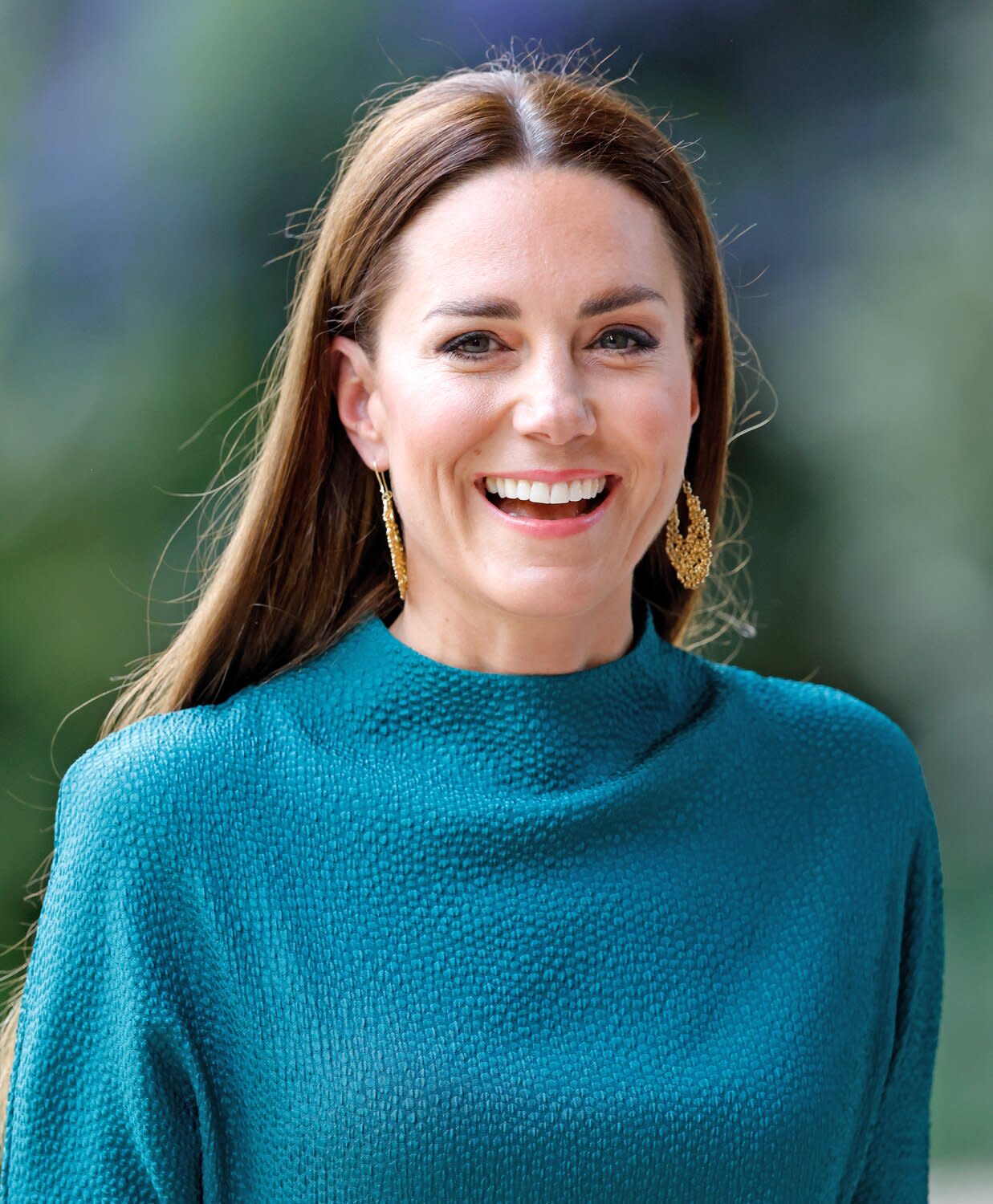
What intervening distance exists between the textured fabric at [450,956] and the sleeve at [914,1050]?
0.02m

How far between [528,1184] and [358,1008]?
231 mm

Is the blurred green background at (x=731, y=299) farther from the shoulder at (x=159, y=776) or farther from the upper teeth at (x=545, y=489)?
the upper teeth at (x=545, y=489)

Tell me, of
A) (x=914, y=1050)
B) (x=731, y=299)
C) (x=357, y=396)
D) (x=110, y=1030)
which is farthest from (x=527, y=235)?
(x=731, y=299)

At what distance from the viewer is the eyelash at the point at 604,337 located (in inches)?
59.8

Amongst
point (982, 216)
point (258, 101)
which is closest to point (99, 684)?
point (258, 101)

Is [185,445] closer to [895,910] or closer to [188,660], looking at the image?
[188,660]

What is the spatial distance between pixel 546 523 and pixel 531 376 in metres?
0.15

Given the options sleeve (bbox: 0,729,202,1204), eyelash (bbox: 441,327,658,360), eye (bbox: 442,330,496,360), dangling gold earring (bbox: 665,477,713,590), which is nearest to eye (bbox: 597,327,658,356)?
eyelash (bbox: 441,327,658,360)

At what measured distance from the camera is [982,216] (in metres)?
3.18

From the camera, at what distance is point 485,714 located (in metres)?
1.63

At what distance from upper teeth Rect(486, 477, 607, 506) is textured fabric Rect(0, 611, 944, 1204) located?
21 centimetres

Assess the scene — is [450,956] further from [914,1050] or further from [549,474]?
[914,1050]

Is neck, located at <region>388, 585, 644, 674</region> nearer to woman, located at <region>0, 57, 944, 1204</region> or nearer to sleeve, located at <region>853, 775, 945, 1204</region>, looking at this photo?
woman, located at <region>0, 57, 944, 1204</region>

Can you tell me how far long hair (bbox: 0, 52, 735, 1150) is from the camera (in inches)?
61.9
